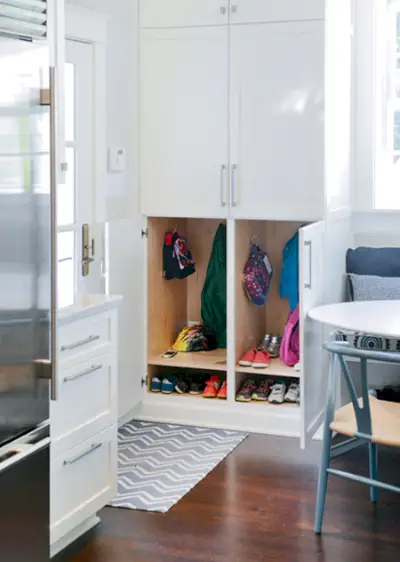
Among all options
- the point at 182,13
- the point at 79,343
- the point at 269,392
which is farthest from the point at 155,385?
the point at 182,13

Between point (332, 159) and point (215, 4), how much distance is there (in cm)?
95

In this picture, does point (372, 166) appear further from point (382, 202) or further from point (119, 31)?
point (119, 31)

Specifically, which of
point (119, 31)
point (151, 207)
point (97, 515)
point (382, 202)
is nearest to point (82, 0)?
point (119, 31)

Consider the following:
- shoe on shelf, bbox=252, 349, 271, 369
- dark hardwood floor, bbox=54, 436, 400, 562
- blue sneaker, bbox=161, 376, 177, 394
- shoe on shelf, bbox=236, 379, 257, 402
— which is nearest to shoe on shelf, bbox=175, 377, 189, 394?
blue sneaker, bbox=161, 376, 177, 394

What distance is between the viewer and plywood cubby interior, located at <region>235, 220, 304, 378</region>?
15.6ft

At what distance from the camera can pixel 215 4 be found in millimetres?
4547

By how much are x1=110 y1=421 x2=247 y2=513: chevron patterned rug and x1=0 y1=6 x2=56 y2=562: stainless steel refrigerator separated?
1.37 metres

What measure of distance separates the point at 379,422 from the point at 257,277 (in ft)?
5.20

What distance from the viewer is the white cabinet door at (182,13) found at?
454 cm

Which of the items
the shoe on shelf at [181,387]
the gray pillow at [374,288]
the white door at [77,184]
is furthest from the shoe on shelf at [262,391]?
the white door at [77,184]

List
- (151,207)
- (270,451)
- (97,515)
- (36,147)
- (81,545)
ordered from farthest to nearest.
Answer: (151,207) → (270,451) → (97,515) → (81,545) → (36,147)

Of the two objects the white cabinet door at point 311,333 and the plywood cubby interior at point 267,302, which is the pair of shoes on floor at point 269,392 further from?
the white cabinet door at point 311,333

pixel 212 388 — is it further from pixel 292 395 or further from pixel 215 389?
pixel 292 395

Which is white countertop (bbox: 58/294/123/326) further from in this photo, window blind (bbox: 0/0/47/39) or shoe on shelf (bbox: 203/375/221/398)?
shoe on shelf (bbox: 203/375/221/398)
